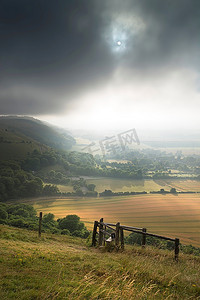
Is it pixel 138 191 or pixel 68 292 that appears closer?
pixel 68 292

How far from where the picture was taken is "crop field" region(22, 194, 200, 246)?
45.2 metres

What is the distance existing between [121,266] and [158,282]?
1.44 metres

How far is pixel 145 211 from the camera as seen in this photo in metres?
57.1

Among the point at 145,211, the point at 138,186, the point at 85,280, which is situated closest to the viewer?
the point at 85,280

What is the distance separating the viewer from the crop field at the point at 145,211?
45188 millimetres

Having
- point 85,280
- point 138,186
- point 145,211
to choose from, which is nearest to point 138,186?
point 138,186

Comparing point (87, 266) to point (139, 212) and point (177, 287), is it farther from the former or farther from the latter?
point (139, 212)

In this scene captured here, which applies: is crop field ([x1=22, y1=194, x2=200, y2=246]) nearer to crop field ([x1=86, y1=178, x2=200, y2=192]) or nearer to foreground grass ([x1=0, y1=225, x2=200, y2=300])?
crop field ([x1=86, y1=178, x2=200, y2=192])

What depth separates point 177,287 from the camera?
216 inches

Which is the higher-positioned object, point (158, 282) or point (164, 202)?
point (158, 282)

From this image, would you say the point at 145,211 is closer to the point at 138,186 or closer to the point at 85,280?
the point at 138,186

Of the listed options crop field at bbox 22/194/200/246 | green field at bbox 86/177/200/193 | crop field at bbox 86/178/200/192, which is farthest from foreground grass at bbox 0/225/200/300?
crop field at bbox 86/178/200/192

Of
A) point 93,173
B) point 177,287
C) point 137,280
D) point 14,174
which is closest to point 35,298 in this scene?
point 137,280

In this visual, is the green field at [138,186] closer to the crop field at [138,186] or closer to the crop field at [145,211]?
the crop field at [138,186]
